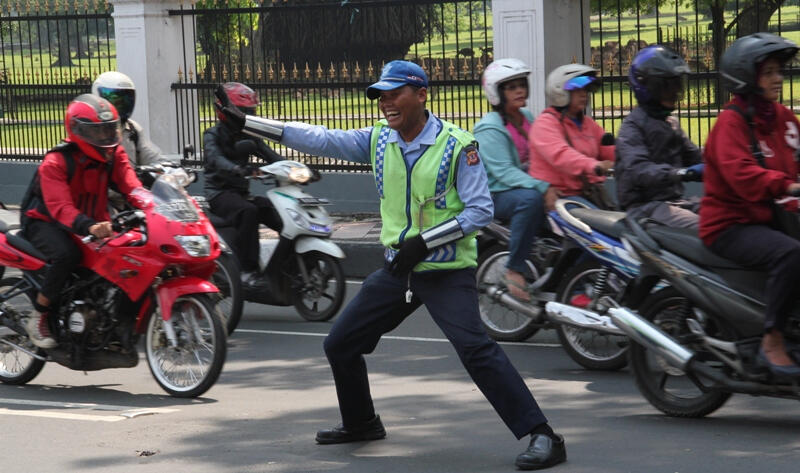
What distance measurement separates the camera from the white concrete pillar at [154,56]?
16734 millimetres

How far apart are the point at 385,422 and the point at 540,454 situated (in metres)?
1.27

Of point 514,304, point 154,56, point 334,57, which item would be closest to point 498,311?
point 514,304

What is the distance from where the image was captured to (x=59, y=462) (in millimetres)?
6262

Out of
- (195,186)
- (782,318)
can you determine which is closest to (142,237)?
(782,318)

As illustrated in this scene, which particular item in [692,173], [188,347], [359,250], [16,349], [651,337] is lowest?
[359,250]

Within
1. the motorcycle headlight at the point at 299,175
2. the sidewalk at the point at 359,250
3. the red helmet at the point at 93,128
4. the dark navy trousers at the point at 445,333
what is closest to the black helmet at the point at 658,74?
the dark navy trousers at the point at 445,333

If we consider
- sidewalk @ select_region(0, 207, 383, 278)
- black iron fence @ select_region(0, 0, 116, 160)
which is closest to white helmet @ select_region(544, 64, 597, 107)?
sidewalk @ select_region(0, 207, 383, 278)

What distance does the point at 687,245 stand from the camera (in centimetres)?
669

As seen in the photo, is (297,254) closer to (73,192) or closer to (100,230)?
(73,192)

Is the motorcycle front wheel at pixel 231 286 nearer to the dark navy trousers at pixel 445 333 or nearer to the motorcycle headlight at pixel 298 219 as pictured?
the motorcycle headlight at pixel 298 219

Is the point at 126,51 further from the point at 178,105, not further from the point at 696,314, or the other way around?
the point at 696,314

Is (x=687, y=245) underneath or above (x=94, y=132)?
underneath

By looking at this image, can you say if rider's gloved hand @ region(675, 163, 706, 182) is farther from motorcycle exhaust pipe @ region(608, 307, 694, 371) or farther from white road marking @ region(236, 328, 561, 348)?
white road marking @ region(236, 328, 561, 348)

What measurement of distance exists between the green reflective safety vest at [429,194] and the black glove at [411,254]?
8 centimetres
